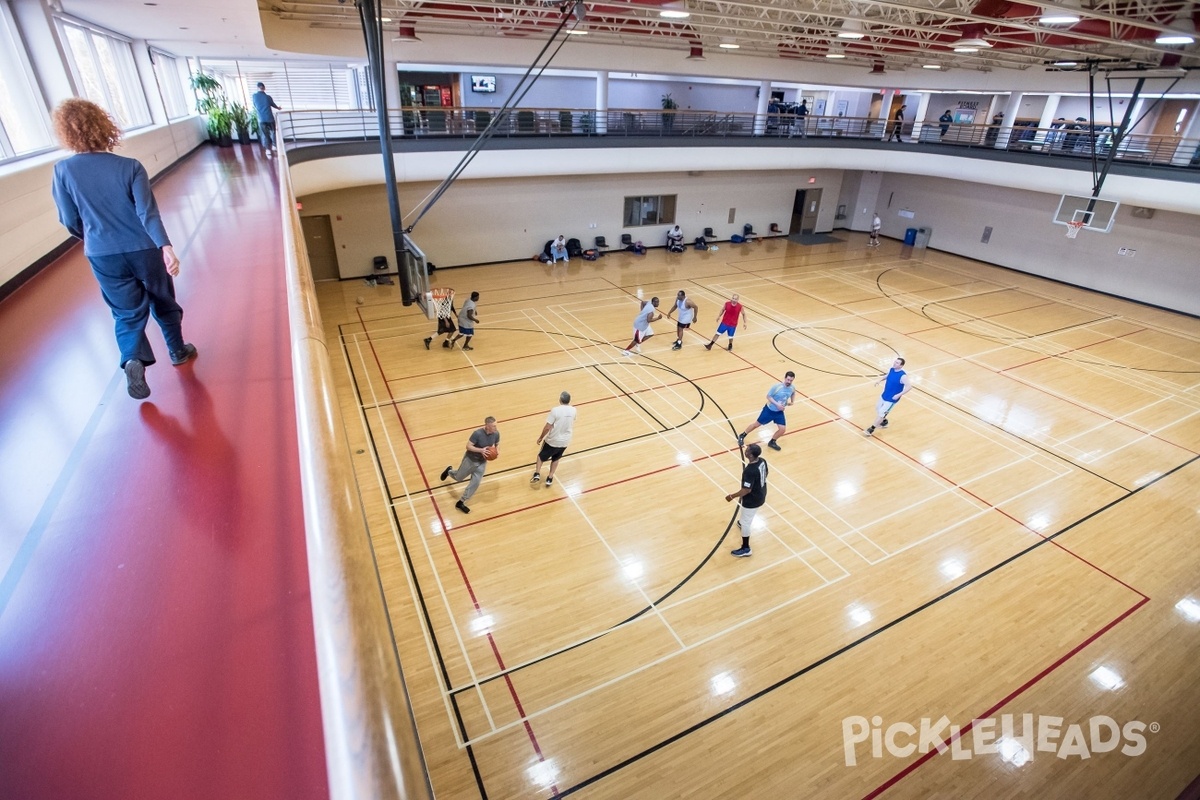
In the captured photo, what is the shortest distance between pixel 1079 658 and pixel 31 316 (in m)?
10.2

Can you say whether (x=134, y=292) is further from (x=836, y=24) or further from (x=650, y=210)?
(x=650, y=210)

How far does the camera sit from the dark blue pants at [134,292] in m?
2.85

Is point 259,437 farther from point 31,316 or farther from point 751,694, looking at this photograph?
point 751,694

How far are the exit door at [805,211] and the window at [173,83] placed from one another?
77.4 feet

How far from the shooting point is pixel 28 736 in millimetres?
1310

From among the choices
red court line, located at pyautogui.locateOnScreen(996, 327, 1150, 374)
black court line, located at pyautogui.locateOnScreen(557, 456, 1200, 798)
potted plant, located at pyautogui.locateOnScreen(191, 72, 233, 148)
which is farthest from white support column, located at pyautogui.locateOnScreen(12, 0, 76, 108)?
red court line, located at pyautogui.locateOnScreen(996, 327, 1150, 374)

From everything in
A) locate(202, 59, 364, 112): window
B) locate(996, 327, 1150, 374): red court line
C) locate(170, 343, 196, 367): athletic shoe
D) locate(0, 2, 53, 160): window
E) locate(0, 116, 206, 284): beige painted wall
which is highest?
locate(202, 59, 364, 112): window

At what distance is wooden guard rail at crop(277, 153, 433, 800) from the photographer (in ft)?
1.74

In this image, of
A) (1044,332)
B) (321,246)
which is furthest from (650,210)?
(1044,332)

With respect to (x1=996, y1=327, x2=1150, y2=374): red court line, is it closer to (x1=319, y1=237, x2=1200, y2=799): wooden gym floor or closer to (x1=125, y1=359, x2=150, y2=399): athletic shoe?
(x1=319, y1=237, x2=1200, y2=799): wooden gym floor

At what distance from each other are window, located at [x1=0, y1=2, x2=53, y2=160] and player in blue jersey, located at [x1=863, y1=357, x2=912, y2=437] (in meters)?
12.2

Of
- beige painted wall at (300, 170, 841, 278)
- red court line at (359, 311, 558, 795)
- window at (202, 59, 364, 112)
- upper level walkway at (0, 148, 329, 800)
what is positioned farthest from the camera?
window at (202, 59, 364, 112)

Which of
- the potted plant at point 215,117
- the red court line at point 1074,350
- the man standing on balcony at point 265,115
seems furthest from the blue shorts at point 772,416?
the potted plant at point 215,117

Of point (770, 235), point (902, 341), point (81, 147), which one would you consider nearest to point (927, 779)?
point (81, 147)
